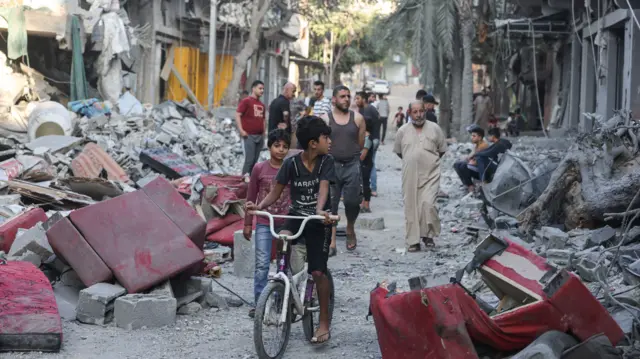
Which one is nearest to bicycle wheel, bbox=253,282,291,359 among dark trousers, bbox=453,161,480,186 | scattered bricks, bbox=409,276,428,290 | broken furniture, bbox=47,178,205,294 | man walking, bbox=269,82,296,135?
scattered bricks, bbox=409,276,428,290

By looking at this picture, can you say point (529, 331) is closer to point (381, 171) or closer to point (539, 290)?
point (539, 290)

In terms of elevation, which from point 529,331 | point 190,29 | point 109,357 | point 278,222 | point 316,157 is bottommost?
point 109,357

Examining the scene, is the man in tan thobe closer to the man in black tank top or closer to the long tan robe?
the long tan robe

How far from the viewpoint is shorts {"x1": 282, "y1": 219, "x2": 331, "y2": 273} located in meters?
5.90

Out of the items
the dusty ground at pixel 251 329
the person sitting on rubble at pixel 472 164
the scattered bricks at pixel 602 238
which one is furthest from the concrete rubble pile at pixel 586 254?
the person sitting on rubble at pixel 472 164

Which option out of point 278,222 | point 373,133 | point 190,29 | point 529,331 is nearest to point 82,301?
point 278,222

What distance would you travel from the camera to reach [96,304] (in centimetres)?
650

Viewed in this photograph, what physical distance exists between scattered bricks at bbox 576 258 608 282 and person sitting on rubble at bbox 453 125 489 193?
6.02m

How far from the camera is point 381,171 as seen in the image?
21.5m

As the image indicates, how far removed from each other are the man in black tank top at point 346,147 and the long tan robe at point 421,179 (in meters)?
0.60

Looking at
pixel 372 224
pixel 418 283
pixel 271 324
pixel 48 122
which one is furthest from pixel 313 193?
pixel 48 122

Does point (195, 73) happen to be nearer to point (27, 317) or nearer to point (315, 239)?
point (27, 317)

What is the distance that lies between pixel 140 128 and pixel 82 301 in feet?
40.3

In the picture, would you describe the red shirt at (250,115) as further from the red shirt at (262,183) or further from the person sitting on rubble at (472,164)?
the red shirt at (262,183)
